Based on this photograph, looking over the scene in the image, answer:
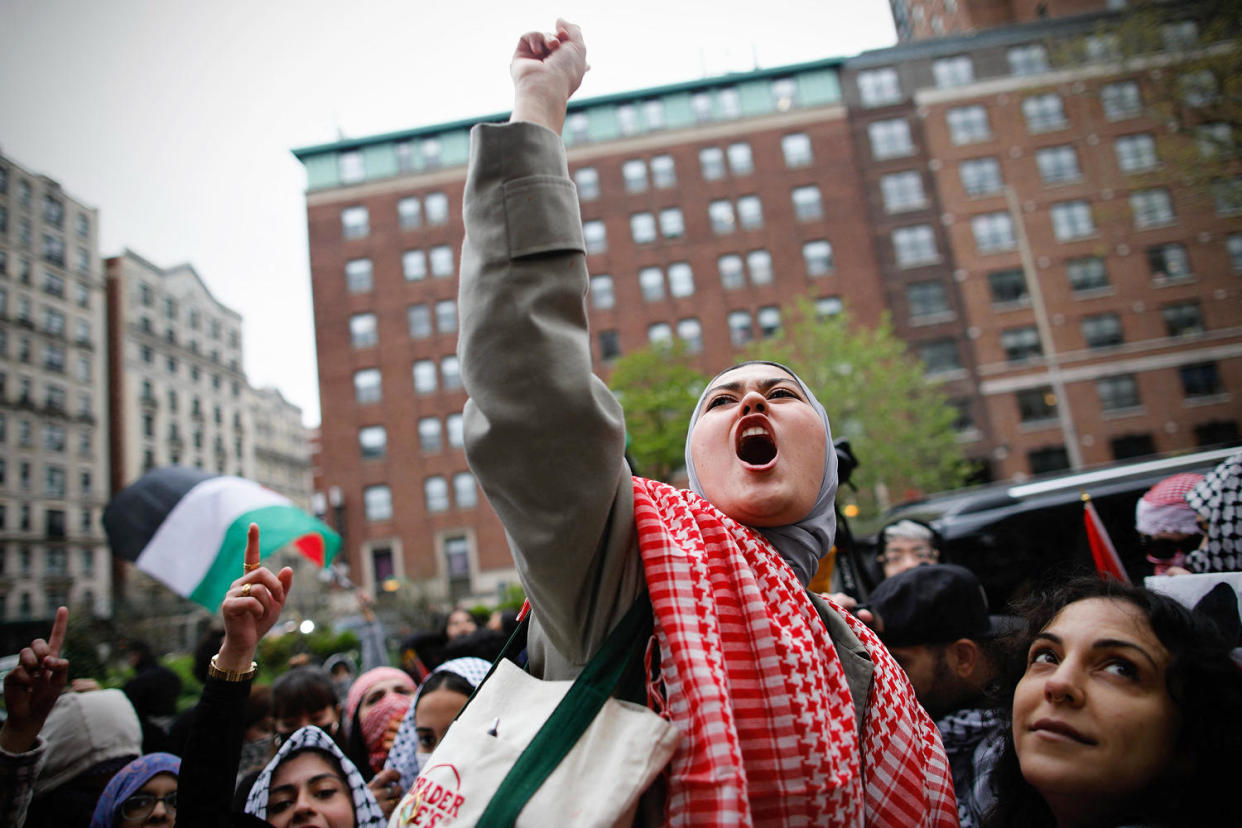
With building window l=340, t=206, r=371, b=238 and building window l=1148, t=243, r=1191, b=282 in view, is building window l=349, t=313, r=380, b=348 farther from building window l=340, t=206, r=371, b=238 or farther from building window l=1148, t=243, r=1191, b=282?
building window l=1148, t=243, r=1191, b=282

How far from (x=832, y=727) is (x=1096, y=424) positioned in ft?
112

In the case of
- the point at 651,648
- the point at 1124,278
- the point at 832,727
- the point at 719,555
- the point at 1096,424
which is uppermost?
the point at 1124,278

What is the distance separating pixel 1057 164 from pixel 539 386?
123 feet

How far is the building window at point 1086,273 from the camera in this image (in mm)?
30812

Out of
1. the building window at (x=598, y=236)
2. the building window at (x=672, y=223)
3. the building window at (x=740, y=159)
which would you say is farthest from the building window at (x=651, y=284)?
the building window at (x=740, y=159)

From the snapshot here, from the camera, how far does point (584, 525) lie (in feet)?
3.74

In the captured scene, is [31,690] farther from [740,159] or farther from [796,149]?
[796,149]

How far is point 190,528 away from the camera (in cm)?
577

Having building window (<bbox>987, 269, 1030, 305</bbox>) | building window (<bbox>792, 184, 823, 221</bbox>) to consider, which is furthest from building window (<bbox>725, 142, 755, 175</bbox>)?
building window (<bbox>987, 269, 1030, 305</bbox>)

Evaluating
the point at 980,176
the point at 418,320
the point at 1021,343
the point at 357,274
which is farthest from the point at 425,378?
the point at 980,176

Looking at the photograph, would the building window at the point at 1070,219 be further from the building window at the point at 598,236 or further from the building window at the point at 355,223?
the building window at the point at 355,223

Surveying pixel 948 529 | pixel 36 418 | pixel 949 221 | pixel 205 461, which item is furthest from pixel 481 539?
pixel 205 461

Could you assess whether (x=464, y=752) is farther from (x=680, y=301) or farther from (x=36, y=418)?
(x=36, y=418)

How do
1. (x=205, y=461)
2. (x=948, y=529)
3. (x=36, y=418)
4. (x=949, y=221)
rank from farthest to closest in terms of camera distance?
(x=205, y=461) < (x=36, y=418) < (x=949, y=221) < (x=948, y=529)
